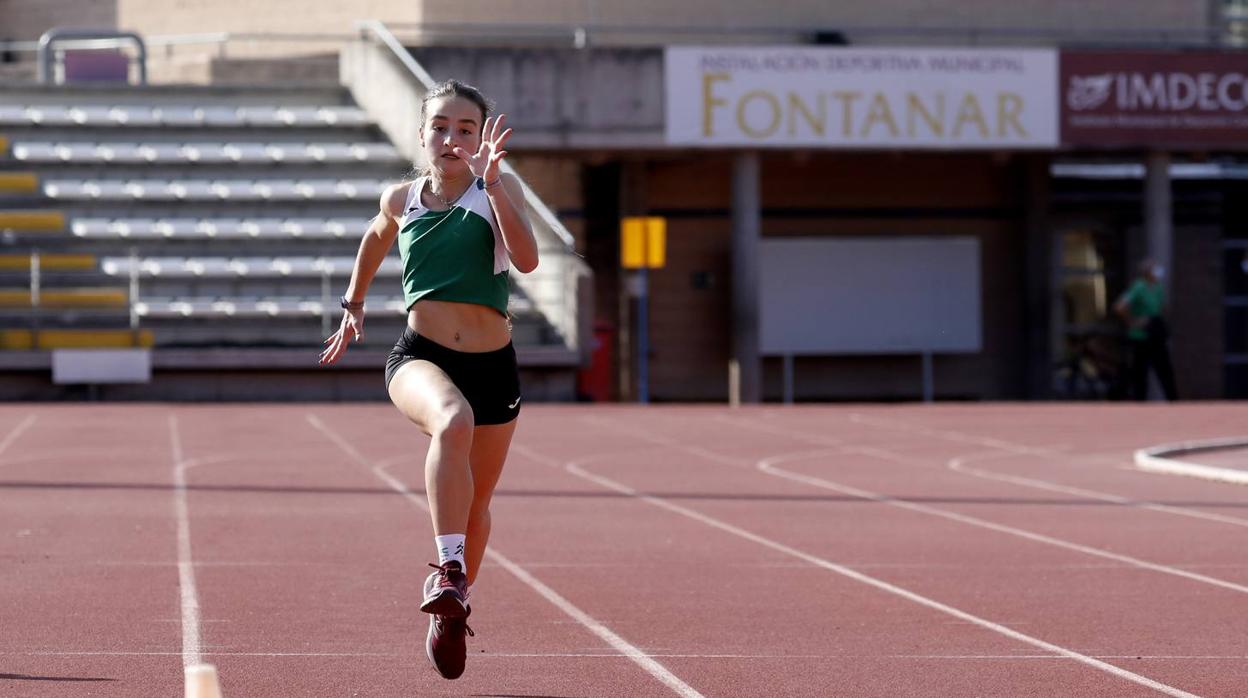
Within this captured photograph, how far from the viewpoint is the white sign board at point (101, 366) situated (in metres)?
24.0

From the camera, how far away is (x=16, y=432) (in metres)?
18.8

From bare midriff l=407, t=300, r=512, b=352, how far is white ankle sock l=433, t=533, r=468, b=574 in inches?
26.3

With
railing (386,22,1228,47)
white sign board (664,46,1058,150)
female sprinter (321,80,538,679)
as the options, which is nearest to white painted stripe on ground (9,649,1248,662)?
female sprinter (321,80,538,679)

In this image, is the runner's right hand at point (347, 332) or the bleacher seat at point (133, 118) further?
the bleacher seat at point (133, 118)

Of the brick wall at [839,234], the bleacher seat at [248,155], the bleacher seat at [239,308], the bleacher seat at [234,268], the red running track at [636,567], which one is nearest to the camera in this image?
the red running track at [636,567]

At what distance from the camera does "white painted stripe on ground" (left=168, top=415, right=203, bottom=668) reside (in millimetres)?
7422

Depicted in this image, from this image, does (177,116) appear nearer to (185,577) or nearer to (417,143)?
(417,143)

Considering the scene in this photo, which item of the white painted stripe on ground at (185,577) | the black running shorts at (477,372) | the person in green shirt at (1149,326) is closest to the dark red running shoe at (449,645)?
the black running shorts at (477,372)

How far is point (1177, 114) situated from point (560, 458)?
15910 mm

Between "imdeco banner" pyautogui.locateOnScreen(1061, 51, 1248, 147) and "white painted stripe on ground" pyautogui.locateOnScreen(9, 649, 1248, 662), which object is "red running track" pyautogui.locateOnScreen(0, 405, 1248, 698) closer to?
"white painted stripe on ground" pyautogui.locateOnScreen(9, 649, 1248, 662)

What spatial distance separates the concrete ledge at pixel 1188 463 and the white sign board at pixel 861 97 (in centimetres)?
1066

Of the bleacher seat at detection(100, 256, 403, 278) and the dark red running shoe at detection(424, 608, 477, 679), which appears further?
the bleacher seat at detection(100, 256, 403, 278)

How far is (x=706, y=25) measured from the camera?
32031mm

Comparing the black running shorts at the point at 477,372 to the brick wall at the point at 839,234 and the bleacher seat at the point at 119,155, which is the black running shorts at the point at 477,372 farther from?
the brick wall at the point at 839,234
